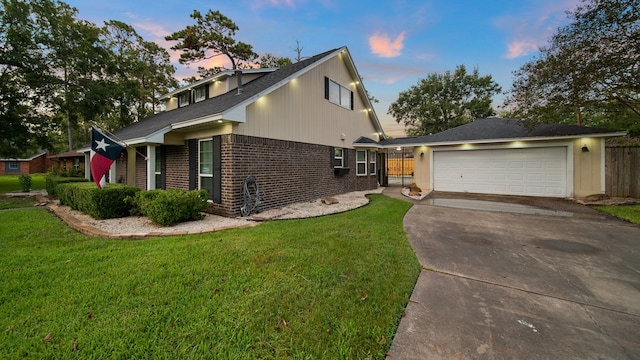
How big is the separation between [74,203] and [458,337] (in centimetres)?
A: 1030

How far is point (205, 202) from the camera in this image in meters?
6.26

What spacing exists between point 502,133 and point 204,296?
1311 cm

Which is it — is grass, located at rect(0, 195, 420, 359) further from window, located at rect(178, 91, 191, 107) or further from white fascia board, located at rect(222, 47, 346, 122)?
window, located at rect(178, 91, 191, 107)

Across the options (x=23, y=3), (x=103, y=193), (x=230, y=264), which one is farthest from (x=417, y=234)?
(x=23, y=3)

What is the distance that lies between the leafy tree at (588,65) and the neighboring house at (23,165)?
58.5 m

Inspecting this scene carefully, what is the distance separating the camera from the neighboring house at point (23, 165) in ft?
121

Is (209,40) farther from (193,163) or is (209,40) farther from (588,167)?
(588,167)

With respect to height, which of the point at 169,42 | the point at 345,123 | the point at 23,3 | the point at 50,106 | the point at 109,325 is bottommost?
the point at 109,325

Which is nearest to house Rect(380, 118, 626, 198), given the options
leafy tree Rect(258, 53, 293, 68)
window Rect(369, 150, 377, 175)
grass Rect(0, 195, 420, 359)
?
window Rect(369, 150, 377, 175)

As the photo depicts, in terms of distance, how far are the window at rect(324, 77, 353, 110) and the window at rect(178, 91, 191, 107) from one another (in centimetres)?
716

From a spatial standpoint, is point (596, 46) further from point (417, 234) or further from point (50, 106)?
point (50, 106)

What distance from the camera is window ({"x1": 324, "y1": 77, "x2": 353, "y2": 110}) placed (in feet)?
35.1

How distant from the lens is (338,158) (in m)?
11.6

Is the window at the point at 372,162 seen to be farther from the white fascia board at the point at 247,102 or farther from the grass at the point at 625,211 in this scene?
the grass at the point at 625,211
